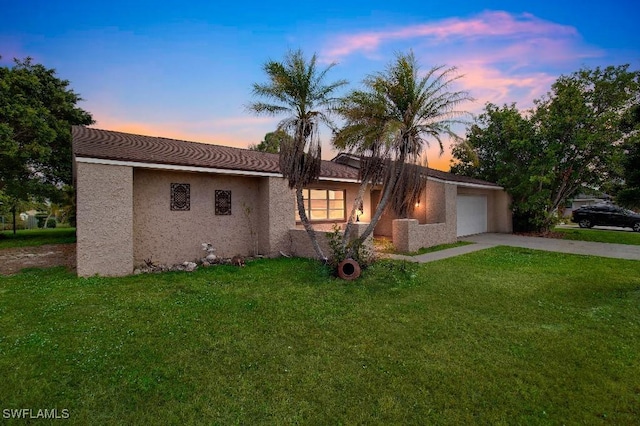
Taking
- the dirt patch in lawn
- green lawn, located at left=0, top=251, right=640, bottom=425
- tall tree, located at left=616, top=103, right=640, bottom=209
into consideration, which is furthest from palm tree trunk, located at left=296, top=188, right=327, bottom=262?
tall tree, located at left=616, top=103, right=640, bottom=209

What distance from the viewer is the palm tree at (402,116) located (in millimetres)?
9156

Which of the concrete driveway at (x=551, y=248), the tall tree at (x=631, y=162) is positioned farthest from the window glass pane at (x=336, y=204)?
the tall tree at (x=631, y=162)

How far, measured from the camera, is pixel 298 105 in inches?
357

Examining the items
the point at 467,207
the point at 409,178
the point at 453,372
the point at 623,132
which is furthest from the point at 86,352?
the point at 623,132

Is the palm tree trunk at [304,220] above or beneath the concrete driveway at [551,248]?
above

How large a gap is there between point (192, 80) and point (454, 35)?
433 inches

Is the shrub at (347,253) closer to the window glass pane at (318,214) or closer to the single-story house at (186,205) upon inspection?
the single-story house at (186,205)

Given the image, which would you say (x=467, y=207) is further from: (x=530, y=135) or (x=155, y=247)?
(x=155, y=247)

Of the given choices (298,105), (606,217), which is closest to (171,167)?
(298,105)

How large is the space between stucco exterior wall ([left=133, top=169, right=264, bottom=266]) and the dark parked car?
25.3 m

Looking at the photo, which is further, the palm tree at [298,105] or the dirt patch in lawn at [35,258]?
the dirt patch in lawn at [35,258]

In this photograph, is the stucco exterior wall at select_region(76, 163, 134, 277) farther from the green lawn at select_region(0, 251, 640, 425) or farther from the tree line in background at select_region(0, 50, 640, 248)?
the tree line in background at select_region(0, 50, 640, 248)

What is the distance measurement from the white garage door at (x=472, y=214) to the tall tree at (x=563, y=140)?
1.71 metres

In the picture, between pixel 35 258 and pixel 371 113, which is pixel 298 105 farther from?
pixel 35 258
